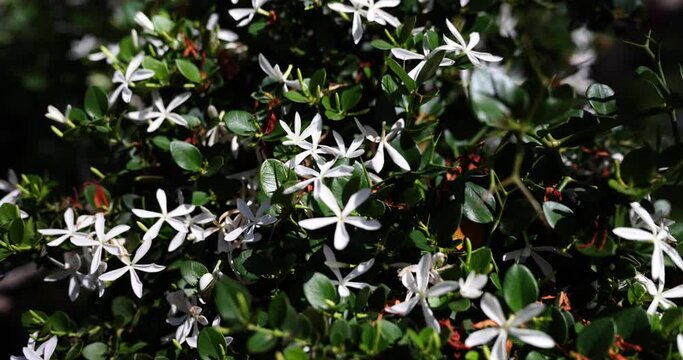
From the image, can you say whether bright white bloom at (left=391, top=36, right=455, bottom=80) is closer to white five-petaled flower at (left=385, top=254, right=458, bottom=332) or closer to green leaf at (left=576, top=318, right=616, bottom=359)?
white five-petaled flower at (left=385, top=254, right=458, bottom=332)

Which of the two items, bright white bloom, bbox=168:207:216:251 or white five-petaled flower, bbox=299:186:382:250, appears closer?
white five-petaled flower, bbox=299:186:382:250

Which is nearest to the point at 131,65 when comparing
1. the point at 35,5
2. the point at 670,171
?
the point at 670,171

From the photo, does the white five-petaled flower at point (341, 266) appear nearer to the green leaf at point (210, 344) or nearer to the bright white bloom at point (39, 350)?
the green leaf at point (210, 344)

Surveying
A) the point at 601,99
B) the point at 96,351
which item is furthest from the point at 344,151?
the point at 96,351

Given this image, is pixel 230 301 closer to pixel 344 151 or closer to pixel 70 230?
pixel 344 151

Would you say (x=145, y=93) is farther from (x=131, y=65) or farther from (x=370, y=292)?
(x=370, y=292)

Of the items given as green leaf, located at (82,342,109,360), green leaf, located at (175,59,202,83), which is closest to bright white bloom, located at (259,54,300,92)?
green leaf, located at (175,59,202,83)
